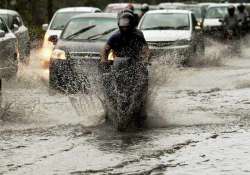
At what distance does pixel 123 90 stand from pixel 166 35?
11.3m

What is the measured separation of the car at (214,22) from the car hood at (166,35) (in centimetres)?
865

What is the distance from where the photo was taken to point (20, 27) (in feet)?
74.2

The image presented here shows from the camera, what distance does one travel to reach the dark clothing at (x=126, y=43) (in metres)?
11.2

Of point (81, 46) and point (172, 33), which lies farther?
point (172, 33)

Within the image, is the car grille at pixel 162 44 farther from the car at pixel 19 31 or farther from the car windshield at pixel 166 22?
the car at pixel 19 31

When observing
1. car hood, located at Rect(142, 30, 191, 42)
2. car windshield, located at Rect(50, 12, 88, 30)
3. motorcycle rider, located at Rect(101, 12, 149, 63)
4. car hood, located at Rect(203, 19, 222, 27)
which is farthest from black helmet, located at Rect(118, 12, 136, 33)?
car hood, located at Rect(203, 19, 222, 27)

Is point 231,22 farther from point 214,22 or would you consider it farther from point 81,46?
point 81,46

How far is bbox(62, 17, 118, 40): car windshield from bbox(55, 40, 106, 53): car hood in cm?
38

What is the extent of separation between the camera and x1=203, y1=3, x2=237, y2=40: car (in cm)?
3108

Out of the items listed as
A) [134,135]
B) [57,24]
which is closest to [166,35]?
[57,24]

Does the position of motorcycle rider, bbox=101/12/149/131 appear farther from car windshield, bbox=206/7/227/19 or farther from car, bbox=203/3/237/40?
car windshield, bbox=206/7/227/19

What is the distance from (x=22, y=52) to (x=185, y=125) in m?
10.9

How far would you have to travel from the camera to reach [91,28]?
1748cm

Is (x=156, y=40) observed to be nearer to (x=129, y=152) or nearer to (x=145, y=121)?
(x=145, y=121)
